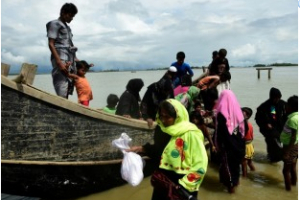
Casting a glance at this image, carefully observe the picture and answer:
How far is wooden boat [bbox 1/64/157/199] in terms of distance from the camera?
3.28m

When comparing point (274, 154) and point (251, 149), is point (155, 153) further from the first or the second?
point (274, 154)

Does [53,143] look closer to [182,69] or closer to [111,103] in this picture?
[111,103]

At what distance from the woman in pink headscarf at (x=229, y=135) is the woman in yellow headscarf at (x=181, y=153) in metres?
1.91

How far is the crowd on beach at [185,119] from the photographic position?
2350 millimetres

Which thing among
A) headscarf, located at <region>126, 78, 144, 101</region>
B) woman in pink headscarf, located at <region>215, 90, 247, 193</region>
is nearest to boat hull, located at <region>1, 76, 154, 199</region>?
headscarf, located at <region>126, 78, 144, 101</region>

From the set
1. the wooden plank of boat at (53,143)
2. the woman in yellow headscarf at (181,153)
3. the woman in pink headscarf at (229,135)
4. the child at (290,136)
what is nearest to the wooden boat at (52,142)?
the wooden plank of boat at (53,143)

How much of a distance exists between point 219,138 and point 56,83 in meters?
2.29

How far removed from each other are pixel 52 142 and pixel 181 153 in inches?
69.2

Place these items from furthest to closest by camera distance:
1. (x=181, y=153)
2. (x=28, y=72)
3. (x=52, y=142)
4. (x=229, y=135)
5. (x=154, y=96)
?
(x=154, y=96), (x=229, y=135), (x=52, y=142), (x=28, y=72), (x=181, y=153)

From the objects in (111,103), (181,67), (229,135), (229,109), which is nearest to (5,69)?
(111,103)

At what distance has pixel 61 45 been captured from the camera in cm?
433

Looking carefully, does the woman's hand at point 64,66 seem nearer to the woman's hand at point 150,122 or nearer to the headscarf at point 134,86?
the headscarf at point 134,86

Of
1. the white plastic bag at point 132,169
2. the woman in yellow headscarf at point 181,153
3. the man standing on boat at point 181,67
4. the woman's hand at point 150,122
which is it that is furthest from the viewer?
the man standing on boat at point 181,67

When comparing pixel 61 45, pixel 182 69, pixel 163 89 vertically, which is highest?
pixel 61 45
